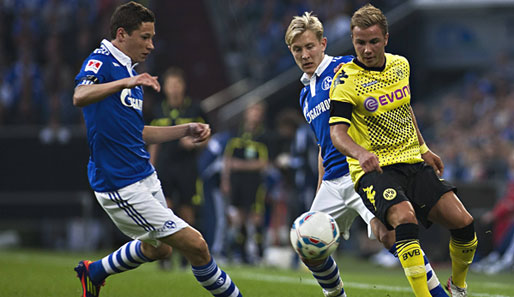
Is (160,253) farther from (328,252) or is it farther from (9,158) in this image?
(9,158)

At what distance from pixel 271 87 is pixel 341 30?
2457 mm

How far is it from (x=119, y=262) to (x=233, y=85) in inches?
657

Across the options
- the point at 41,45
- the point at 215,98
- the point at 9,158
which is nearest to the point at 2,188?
the point at 9,158

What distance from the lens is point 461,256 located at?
19.5ft

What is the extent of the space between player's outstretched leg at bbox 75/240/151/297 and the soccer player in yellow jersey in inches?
70.2

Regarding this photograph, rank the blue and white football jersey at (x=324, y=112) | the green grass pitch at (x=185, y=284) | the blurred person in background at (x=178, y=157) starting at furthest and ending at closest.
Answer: the blurred person in background at (x=178, y=157) < the green grass pitch at (x=185, y=284) < the blue and white football jersey at (x=324, y=112)

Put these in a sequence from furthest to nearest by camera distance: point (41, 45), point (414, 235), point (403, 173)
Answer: point (41, 45), point (403, 173), point (414, 235)

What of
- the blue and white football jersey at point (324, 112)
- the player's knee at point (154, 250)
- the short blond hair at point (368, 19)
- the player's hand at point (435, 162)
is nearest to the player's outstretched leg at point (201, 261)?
the player's knee at point (154, 250)

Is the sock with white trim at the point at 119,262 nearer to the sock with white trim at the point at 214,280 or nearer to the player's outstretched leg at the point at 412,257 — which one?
the sock with white trim at the point at 214,280

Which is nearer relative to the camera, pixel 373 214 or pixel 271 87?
pixel 373 214

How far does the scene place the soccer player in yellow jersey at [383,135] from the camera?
5645mm

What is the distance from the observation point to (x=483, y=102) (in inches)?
776

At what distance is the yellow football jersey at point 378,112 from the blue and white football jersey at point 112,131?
4.78ft

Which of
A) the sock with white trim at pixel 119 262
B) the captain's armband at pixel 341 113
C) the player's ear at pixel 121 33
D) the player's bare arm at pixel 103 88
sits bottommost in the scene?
the sock with white trim at pixel 119 262
